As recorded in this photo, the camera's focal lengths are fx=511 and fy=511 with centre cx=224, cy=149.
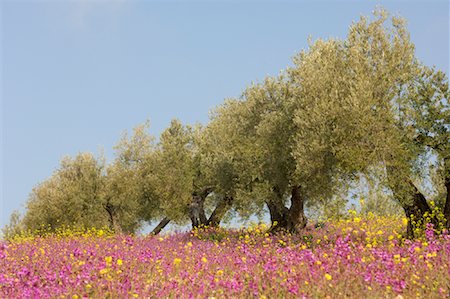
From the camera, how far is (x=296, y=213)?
25.3m

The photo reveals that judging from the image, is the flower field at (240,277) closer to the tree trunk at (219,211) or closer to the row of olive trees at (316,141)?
the row of olive trees at (316,141)

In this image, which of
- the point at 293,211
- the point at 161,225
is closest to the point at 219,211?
the point at 161,225

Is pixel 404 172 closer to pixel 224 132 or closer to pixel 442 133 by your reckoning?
pixel 442 133

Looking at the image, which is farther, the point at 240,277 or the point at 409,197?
the point at 409,197

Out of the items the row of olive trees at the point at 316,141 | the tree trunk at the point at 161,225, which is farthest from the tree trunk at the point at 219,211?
the tree trunk at the point at 161,225

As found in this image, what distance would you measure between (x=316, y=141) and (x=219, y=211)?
13424mm

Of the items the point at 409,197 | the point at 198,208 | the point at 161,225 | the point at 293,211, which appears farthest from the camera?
the point at 161,225

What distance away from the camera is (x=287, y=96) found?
24.1m

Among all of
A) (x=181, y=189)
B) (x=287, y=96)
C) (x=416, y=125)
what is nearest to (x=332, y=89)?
(x=416, y=125)

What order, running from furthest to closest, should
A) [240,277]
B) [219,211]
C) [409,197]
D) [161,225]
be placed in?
[161,225] → [219,211] → [409,197] → [240,277]

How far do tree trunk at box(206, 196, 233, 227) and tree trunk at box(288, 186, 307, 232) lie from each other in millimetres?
5955

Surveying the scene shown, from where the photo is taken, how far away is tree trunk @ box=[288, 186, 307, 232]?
25016mm

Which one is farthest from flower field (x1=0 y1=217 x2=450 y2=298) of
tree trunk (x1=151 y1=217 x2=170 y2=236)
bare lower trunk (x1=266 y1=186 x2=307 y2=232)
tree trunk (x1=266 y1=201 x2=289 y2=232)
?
tree trunk (x1=151 y1=217 x2=170 y2=236)

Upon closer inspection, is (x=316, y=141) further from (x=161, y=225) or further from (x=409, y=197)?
(x=161, y=225)
